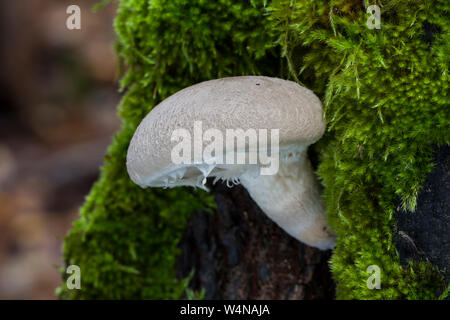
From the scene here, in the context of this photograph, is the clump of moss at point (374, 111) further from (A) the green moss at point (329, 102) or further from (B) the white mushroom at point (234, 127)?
(B) the white mushroom at point (234, 127)

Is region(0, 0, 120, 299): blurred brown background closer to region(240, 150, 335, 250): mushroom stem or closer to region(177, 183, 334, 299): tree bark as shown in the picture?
region(177, 183, 334, 299): tree bark

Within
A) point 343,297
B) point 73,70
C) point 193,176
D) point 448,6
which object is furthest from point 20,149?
point 448,6

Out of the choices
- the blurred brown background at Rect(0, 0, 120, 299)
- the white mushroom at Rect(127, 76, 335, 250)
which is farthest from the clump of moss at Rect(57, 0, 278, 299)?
the blurred brown background at Rect(0, 0, 120, 299)

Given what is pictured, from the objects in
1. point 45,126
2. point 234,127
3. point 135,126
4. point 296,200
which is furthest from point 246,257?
point 45,126

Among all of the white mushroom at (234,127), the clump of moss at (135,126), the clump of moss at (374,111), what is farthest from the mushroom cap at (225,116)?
the clump of moss at (135,126)

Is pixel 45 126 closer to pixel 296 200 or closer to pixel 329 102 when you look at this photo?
pixel 296 200
